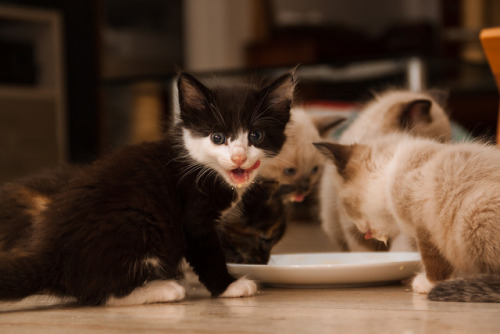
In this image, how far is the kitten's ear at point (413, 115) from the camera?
2.41 metres

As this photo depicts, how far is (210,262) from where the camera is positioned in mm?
1818

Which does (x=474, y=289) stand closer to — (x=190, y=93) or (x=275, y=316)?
(x=275, y=316)

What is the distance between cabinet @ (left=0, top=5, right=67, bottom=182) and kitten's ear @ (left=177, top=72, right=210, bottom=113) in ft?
13.5

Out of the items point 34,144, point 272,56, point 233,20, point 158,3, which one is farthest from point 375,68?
point 34,144

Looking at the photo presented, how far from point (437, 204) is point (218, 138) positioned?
581 mm

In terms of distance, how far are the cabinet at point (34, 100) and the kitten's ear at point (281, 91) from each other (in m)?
4.15

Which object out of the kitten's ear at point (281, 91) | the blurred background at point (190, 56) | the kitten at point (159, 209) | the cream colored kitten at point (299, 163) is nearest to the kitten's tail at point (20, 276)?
the kitten at point (159, 209)

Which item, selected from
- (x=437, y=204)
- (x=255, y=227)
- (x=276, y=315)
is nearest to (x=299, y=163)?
(x=255, y=227)

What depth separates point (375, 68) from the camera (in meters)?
5.10

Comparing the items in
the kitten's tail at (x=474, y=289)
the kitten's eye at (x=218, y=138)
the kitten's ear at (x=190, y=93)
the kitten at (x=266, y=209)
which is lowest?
the kitten's tail at (x=474, y=289)

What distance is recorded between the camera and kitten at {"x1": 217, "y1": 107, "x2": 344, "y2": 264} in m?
2.05

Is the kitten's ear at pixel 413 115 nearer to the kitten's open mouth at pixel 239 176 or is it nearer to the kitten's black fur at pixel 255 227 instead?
the kitten's black fur at pixel 255 227

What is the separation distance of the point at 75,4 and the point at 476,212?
572 cm

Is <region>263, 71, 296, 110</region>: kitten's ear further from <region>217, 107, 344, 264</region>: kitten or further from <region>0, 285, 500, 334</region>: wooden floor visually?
<region>0, 285, 500, 334</region>: wooden floor
